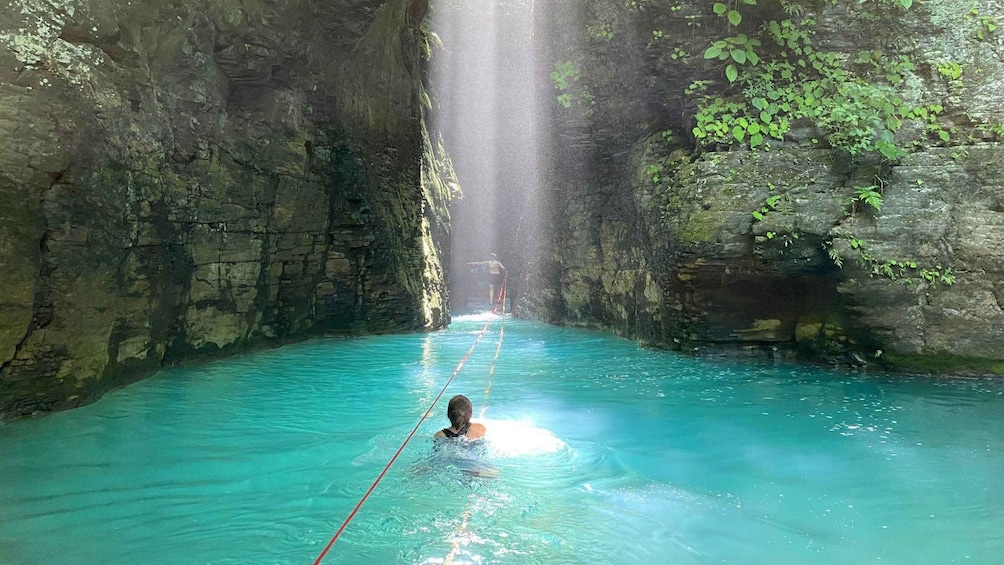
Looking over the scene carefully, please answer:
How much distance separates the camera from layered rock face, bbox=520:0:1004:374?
7.45 m

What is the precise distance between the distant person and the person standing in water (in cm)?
2480

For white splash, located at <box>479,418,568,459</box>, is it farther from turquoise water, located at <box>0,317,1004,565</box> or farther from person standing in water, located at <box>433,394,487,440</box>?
person standing in water, located at <box>433,394,487,440</box>

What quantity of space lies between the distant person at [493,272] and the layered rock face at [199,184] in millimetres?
12875

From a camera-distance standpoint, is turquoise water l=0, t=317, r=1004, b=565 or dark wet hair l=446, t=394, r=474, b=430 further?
dark wet hair l=446, t=394, r=474, b=430

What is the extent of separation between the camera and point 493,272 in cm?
3000

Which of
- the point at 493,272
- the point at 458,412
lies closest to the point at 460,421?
the point at 458,412

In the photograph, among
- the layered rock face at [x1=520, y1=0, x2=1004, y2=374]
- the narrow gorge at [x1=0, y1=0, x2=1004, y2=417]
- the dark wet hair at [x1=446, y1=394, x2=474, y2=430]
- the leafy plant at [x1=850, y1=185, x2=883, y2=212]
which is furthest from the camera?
the leafy plant at [x1=850, y1=185, x2=883, y2=212]

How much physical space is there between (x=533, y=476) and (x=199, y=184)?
7.40m

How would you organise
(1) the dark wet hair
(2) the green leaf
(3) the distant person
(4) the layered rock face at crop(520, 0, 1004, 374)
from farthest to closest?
1. (3) the distant person
2. (2) the green leaf
3. (4) the layered rock face at crop(520, 0, 1004, 374)
4. (1) the dark wet hair

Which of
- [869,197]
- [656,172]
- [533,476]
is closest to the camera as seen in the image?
[533,476]

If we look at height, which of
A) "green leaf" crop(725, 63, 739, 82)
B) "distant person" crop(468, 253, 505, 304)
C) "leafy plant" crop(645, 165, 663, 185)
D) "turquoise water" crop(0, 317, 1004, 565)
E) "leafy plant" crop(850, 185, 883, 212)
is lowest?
"turquoise water" crop(0, 317, 1004, 565)

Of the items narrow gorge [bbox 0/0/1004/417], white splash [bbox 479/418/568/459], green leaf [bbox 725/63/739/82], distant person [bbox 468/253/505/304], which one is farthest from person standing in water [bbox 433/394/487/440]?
distant person [bbox 468/253/505/304]

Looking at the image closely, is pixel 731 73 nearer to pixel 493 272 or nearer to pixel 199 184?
pixel 199 184

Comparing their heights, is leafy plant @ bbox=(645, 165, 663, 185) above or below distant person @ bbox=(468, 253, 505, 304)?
above
